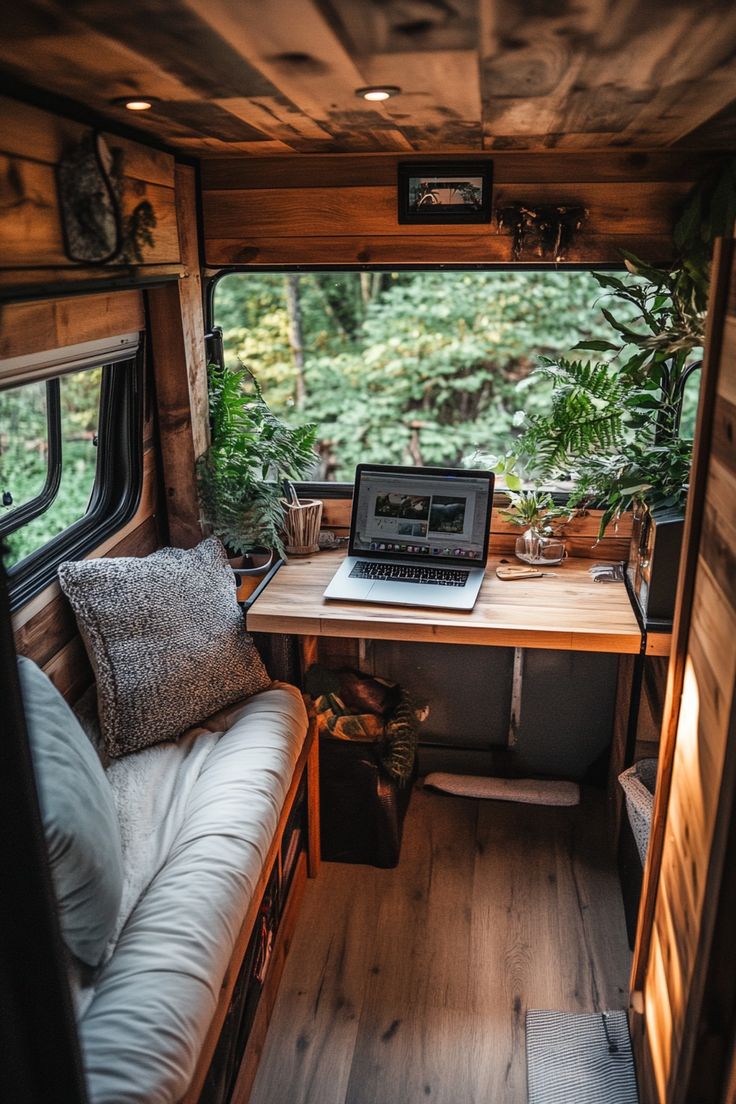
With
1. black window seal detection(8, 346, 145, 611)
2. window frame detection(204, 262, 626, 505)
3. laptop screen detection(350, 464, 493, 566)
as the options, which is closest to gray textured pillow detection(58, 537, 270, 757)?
black window seal detection(8, 346, 145, 611)

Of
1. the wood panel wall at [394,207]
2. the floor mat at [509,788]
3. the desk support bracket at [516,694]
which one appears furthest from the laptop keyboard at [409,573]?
the wood panel wall at [394,207]

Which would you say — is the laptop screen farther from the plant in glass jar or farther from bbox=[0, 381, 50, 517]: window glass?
bbox=[0, 381, 50, 517]: window glass

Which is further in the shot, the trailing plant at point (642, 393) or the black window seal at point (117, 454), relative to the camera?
the black window seal at point (117, 454)

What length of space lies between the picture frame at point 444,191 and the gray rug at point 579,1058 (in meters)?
2.29

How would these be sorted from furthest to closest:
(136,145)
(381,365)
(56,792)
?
(381,365) → (136,145) → (56,792)

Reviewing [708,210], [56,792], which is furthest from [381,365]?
[56,792]

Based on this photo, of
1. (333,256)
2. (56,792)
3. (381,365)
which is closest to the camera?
(56,792)

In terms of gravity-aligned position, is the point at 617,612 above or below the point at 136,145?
below

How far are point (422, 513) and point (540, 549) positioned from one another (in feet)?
1.34

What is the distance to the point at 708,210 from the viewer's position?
8.48 feet

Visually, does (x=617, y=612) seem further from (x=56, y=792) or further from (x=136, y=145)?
(x=136, y=145)

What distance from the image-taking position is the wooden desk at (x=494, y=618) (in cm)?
246

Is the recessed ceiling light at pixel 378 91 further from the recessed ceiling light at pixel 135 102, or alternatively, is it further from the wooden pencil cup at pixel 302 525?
the wooden pencil cup at pixel 302 525

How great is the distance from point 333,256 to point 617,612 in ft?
4.70
